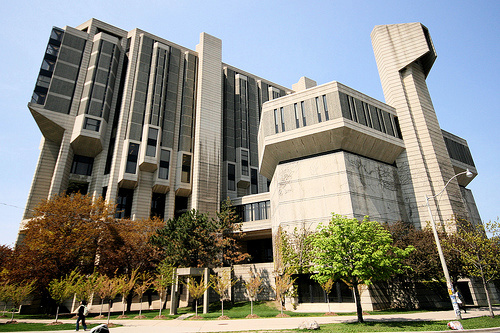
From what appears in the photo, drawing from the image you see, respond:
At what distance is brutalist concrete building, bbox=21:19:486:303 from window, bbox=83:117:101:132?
6.6 inches

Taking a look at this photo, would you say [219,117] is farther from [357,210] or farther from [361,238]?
[361,238]

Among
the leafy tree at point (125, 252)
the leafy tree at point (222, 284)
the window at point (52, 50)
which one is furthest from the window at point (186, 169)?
the window at point (52, 50)

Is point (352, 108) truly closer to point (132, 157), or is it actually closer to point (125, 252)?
point (125, 252)

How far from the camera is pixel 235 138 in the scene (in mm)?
65500

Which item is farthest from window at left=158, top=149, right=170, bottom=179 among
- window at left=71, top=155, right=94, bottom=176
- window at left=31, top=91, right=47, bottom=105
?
window at left=31, top=91, right=47, bottom=105

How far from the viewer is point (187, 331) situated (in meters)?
16.5

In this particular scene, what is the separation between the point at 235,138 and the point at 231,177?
10.2 meters

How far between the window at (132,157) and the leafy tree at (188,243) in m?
17.7

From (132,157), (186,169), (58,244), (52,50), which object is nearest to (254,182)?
(186,169)

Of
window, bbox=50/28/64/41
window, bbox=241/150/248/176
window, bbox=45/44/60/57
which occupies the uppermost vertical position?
window, bbox=50/28/64/41

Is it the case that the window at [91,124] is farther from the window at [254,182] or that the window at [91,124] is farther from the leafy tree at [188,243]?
the window at [254,182]

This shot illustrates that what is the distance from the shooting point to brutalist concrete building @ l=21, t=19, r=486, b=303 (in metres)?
36.6

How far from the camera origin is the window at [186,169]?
5428 centimetres

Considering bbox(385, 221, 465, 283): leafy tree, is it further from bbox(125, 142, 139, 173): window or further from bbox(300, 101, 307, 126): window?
bbox(125, 142, 139, 173): window
